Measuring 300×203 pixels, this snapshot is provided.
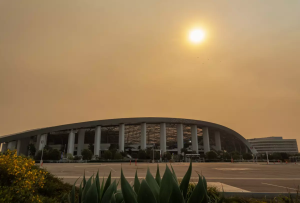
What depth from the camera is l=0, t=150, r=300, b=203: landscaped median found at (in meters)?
1.83

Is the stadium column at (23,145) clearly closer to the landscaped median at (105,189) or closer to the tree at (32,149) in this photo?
the tree at (32,149)

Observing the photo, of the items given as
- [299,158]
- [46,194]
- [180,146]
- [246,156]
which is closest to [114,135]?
[180,146]

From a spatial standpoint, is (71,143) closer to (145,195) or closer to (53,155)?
(53,155)

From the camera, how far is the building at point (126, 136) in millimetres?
66500

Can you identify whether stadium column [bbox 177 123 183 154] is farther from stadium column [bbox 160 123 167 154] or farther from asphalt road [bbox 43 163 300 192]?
asphalt road [bbox 43 163 300 192]

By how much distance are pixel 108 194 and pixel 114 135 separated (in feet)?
277

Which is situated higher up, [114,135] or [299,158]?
[114,135]

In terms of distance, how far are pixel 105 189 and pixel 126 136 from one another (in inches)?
3392

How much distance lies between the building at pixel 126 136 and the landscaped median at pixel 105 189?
59.3 meters

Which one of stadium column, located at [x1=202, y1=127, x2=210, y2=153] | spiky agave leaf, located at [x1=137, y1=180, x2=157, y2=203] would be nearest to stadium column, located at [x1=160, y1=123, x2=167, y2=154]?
stadium column, located at [x1=202, y1=127, x2=210, y2=153]

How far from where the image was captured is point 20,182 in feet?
14.8

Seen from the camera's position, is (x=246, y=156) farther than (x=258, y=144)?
No

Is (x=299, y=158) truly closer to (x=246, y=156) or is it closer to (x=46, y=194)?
(x=246, y=156)

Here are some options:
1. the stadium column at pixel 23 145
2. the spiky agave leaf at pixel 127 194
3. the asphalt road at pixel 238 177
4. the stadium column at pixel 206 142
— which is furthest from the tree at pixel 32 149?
the spiky agave leaf at pixel 127 194
